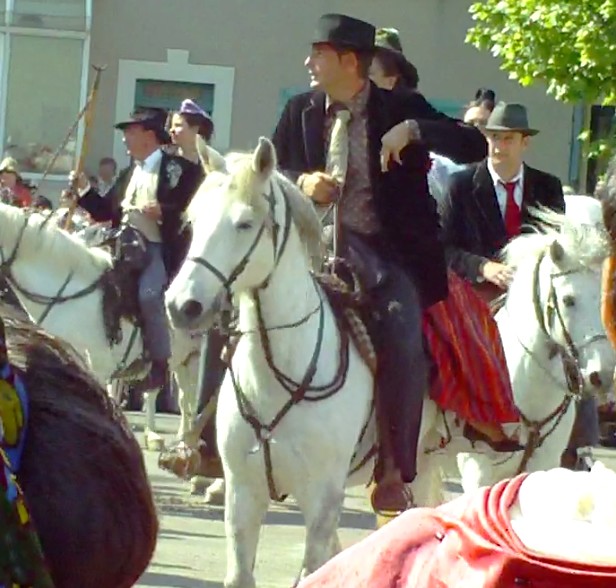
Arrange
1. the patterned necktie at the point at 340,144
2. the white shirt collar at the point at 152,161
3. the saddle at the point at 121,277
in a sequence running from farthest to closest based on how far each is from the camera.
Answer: the white shirt collar at the point at 152,161, the saddle at the point at 121,277, the patterned necktie at the point at 340,144

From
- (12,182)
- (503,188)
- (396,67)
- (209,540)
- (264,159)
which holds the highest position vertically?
(396,67)

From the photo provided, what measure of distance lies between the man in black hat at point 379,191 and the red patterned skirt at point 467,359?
6.6 inches

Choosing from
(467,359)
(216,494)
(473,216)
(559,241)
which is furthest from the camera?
(216,494)

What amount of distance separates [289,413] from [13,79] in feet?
55.4

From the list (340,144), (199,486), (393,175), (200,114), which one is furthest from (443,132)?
(200,114)

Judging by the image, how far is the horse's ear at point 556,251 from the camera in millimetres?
7840

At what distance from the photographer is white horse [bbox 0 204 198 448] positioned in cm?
959

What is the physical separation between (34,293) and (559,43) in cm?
779

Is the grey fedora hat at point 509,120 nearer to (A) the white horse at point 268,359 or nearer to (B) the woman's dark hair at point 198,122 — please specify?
(A) the white horse at point 268,359

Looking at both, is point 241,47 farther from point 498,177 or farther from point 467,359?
point 467,359

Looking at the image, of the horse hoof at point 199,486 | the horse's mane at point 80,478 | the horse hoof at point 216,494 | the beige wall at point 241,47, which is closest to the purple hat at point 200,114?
the horse hoof at point 199,486

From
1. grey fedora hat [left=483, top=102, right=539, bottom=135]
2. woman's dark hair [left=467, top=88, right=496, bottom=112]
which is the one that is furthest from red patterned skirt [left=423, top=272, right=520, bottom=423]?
woman's dark hair [left=467, top=88, right=496, bottom=112]

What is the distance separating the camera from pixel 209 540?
9.20 m

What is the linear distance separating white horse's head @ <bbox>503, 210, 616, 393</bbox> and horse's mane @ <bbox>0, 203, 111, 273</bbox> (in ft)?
9.26
